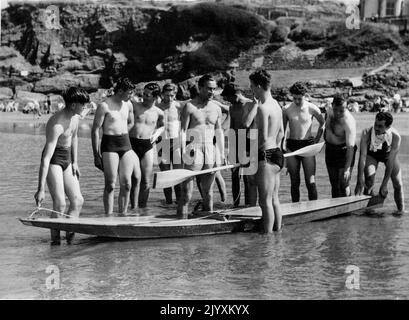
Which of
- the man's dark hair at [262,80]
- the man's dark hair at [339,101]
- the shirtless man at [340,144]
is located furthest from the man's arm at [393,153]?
the man's dark hair at [262,80]

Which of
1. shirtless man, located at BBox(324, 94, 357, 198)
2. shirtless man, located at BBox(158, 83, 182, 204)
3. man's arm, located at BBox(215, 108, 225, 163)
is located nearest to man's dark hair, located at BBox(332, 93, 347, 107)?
shirtless man, located at BBox(324, 94, 357, 198)

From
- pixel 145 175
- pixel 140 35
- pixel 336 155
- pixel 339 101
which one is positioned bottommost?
pixel 145 175

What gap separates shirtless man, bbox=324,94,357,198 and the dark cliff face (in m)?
50.7

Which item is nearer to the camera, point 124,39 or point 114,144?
point 114,144

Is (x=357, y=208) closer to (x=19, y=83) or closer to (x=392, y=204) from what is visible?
(x=392, y=204)

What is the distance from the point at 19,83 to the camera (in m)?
77.2

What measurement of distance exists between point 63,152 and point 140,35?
241 ft

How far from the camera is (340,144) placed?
11.3 meters

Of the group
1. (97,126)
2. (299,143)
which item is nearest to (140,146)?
(97,126)

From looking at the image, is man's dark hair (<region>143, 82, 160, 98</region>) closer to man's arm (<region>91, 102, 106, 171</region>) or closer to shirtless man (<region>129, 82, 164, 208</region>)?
shirtless man (<region>129, 82, 164, 208</region>)

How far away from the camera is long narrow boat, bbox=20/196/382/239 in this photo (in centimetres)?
895

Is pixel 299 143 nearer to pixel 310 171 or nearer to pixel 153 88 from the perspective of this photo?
pixel 310 171

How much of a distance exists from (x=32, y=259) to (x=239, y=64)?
54.4m

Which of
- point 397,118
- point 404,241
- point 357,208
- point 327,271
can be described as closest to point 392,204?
point 357,208
